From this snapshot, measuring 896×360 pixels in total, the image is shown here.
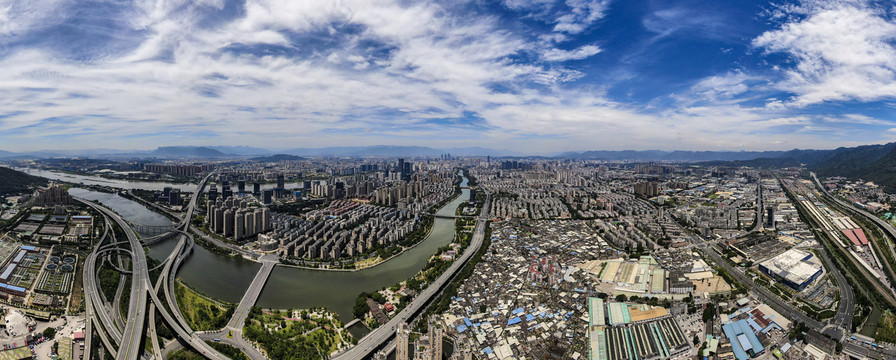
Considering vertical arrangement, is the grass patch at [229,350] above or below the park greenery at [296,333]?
below

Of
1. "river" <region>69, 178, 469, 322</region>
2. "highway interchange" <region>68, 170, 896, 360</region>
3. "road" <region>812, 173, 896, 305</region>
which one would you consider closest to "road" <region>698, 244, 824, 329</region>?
"highway interchange" <region>68, 170, 896, 360</region>

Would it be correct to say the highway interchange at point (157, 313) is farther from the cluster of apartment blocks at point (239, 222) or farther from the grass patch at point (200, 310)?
the cluster of apartment blocks at point (239, 222)

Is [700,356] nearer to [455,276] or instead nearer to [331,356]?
[455,276]

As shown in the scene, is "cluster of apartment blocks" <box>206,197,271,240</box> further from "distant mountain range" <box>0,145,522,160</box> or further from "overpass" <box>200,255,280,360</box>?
"distant mountain range" <box>0,145,522,160</box>

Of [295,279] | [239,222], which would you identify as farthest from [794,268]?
[239,222]

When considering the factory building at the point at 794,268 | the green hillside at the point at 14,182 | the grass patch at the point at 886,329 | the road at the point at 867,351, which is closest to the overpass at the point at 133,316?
the road at the point at 867,351

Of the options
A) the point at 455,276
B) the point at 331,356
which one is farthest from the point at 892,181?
the point at 331,356
